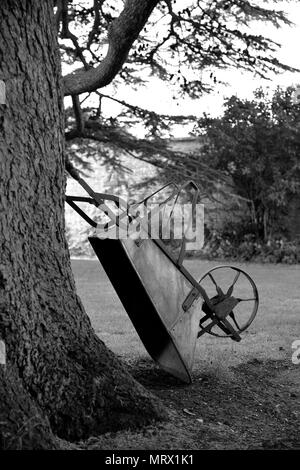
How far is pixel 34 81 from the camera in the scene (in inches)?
147

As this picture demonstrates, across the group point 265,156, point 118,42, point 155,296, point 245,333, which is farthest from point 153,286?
point 265,156

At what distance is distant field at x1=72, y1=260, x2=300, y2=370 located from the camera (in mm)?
6191

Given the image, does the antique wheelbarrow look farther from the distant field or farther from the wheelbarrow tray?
the distant field

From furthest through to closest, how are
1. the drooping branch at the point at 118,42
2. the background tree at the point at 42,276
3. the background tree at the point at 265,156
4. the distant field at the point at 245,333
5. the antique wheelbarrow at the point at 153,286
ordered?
the background tree at the point at 265,156
the distant field at the point at 245,333
the drooping branch at the point at 118,42
the antique wheelbarrow at the point at 153,286
the background tree at the point at 42,276

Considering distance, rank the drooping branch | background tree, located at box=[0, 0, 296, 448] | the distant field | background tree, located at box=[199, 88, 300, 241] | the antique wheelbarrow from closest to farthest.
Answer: background tree, located at box=[0, 0, 296, 448]
the antique wheelbarrow
the drooping branch
the distant field
background tree, located at box=[199, 88, 300, 241]

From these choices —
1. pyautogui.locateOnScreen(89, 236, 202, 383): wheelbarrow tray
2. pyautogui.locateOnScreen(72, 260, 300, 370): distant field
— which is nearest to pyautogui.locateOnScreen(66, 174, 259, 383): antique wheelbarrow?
pyautogui.locateOnScreen(89, 236, 202, 383): wheelbarrow tray

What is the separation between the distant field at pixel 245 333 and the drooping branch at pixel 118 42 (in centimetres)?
215

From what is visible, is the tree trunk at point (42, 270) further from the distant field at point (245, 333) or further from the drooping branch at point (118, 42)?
the drooping branch at point (118, 42)

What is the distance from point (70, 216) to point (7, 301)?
52.0 ft

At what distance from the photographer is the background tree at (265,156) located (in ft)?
54.1

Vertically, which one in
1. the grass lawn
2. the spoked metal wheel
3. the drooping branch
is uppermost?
the drooping branch

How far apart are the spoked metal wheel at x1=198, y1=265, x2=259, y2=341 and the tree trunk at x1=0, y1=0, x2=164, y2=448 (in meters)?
1.15

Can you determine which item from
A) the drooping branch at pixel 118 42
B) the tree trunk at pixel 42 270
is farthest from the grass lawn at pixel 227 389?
the drooping branch at pixel 118 42

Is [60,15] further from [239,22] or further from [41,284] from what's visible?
[41,284]
